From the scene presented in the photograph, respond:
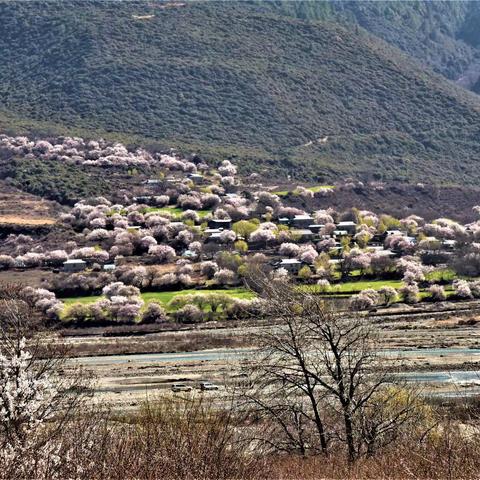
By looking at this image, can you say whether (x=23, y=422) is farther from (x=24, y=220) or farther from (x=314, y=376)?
(x=24, y=220)

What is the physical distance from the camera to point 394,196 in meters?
121

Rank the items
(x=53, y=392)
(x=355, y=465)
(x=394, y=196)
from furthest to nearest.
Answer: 1. (x=394, y=196)
2. (x=53, y=392)
3. (x=355, y=465)

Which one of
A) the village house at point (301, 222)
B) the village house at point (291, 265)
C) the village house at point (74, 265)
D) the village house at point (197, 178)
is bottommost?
the village house at point (197, 178)

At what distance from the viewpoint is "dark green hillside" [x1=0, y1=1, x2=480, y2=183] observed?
148 m

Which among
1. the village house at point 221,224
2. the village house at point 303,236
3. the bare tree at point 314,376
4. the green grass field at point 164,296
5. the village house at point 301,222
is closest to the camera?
the bare tree at point 314,376

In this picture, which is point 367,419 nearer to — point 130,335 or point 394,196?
point 130,335

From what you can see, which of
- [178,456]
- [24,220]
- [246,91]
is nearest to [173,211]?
[24,220]

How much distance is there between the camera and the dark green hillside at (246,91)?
5832 inches

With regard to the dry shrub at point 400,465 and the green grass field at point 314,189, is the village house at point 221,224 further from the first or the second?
the dry shrub at point 400,465

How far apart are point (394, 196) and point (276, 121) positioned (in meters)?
41.6

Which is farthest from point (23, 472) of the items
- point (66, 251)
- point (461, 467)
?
point (66, 251)

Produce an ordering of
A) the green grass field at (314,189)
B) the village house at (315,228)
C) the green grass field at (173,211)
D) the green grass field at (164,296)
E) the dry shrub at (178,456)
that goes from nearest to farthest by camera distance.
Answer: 1. the dry shrub at (178,456)
2. the green grass field at (164,296)
3. the village house at (315,228)
4. the green grass field at (173,211)
5. the green grass field at (314,189)

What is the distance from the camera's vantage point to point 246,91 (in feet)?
542

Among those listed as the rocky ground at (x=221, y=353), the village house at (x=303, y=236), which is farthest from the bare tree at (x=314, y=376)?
the village house at (x=303, y=236)
